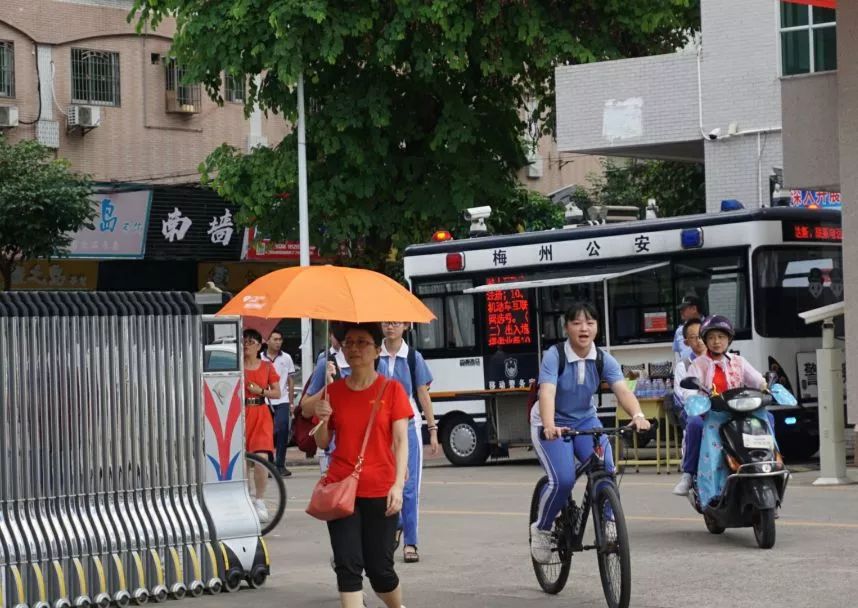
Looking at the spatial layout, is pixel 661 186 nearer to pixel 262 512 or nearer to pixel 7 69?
pixel 7 69

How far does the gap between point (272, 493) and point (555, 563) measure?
426 cm

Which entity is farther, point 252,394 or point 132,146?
point 132,146

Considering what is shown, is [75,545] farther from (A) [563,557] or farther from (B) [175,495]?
(A) [563,557]

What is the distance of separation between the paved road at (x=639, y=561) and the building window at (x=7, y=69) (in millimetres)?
18678

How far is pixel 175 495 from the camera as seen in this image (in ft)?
34.8

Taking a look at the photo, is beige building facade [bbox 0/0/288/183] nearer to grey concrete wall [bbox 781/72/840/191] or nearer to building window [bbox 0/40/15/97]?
building window [bbox 0/40/15/97]

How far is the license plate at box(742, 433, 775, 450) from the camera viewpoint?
12.3 meters

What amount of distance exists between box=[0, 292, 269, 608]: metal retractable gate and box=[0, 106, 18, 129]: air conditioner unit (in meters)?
23.2

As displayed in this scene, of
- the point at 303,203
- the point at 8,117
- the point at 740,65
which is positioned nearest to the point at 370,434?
the point at 740,65

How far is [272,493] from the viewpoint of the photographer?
14000 mm

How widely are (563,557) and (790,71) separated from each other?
13.4 meters

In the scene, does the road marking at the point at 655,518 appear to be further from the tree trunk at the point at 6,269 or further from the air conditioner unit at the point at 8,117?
the air conditioner unit at the point at 8,117

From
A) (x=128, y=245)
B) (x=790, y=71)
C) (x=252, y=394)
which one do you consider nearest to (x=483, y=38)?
(x=790, y=71)

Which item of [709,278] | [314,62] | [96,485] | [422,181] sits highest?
[314,62]
